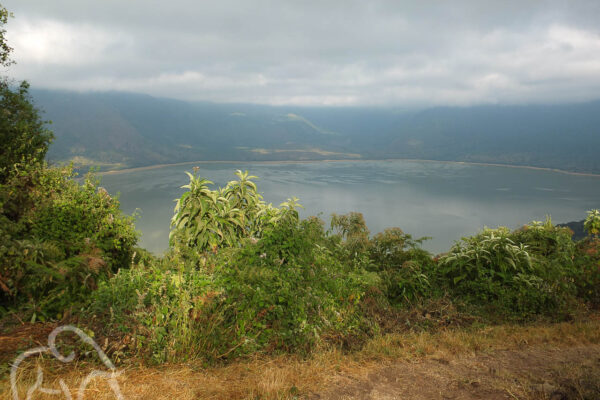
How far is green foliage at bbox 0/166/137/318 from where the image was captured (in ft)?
11.8

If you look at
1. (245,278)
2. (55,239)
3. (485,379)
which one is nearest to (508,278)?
(485,379)

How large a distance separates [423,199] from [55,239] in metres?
67.6

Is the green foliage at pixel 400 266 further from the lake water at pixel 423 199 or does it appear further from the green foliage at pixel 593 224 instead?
the lake water at pixel 423 199

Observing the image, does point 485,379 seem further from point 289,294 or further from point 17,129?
point 17,129

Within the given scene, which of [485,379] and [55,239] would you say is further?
[55,239]

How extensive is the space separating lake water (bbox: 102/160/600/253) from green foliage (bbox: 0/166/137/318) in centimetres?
1951

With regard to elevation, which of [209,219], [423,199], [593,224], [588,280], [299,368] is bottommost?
[423,199]

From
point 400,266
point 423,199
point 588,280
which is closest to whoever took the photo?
point 588,280

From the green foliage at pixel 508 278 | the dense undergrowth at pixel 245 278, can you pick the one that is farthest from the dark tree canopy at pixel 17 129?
the green foliage at pixel 508 278

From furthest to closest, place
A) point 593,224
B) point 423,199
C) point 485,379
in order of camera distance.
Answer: point 423,199
point 593,224
point 485,379

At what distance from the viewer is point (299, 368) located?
2.82m

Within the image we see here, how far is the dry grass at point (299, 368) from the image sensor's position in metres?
2.34

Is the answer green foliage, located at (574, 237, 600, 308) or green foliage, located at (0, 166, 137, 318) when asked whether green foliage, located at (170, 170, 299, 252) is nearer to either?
green foliage, located at (0, 166, 137, 318)

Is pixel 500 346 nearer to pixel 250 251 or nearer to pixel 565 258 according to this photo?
pixel 565 258
